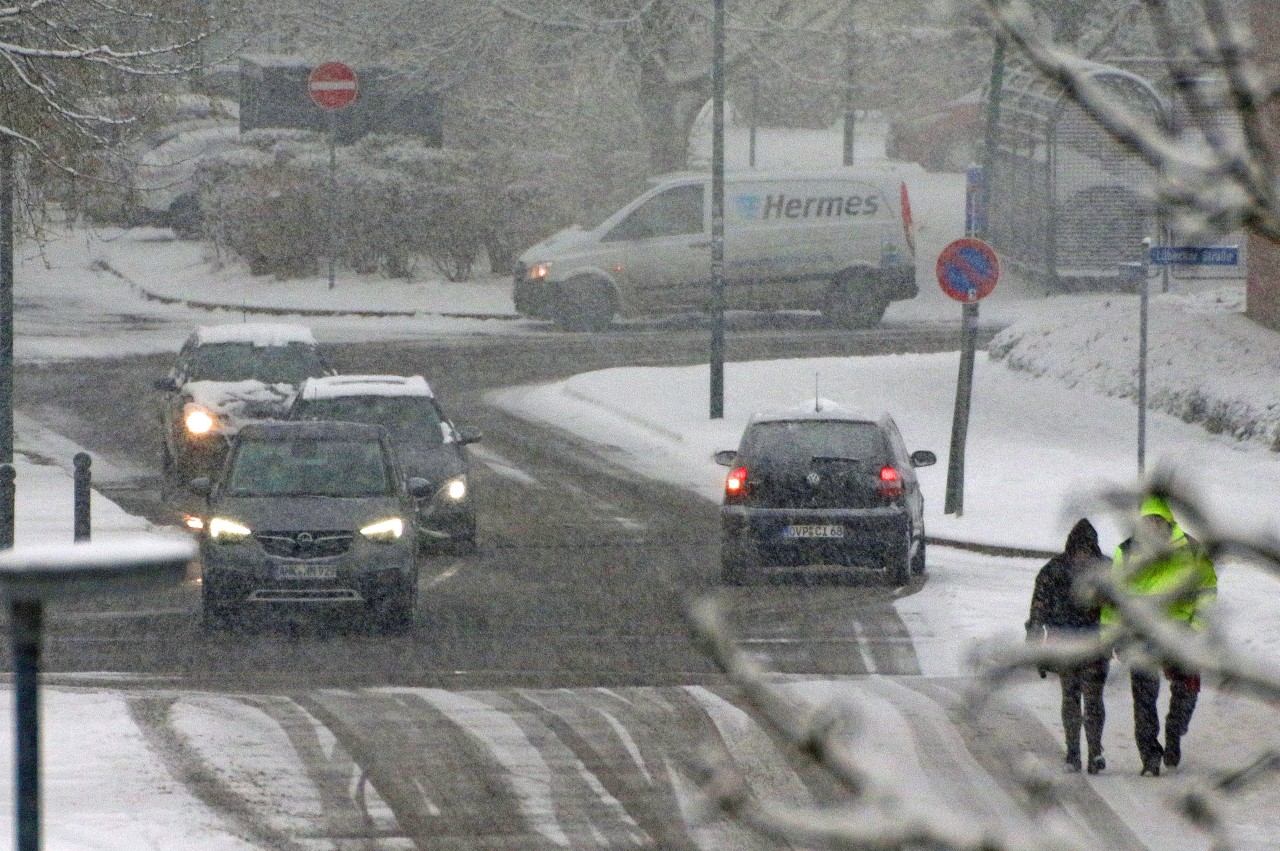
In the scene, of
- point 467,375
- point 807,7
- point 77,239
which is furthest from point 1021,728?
point 77,239

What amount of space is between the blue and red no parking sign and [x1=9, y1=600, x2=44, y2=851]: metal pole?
16.1m

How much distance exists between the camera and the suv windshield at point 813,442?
16516 mm

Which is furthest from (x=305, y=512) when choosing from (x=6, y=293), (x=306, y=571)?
(x=6, y=293)

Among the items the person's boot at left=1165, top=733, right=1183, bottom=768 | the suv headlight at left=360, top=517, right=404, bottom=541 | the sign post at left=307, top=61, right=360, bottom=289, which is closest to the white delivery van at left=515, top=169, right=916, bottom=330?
the sign post at left=307, top=61, right=360, bottom=289

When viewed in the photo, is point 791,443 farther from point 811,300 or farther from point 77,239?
point 77,239

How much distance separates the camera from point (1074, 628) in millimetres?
10727

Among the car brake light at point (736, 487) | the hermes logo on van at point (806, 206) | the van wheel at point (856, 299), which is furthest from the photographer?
the van wheel at point (856, 299)

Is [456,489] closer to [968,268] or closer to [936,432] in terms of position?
[968,268]

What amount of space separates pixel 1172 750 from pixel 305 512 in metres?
6.33

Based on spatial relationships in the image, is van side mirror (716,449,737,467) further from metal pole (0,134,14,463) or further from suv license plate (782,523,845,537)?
metal pole (0,134,14,463)

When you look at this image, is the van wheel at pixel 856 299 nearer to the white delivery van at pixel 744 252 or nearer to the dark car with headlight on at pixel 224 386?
the white delivery van at pixel 744 252

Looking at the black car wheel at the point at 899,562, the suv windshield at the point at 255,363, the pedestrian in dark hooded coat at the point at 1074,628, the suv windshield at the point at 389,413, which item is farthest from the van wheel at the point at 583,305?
the pedestrian in dark hooded coat at the point at 1074,628

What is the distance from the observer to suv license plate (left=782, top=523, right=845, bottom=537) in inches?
641

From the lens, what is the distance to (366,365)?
3133 cm
